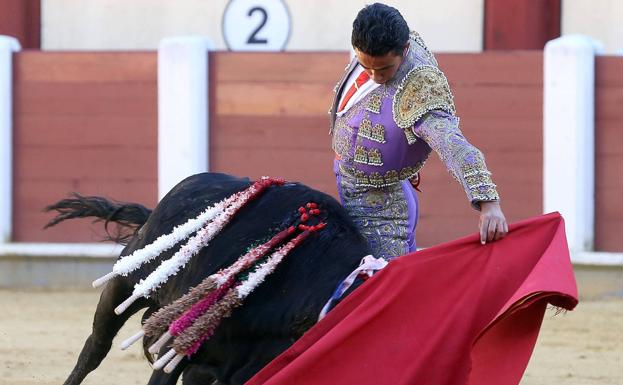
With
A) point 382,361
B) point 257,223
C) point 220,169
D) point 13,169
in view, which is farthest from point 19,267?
point 382,361

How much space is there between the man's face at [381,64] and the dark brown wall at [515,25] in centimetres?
485

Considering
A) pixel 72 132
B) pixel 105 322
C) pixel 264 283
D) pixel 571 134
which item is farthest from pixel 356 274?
pixel 72 132

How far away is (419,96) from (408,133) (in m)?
0.08

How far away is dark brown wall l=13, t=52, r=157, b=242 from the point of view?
654 cm

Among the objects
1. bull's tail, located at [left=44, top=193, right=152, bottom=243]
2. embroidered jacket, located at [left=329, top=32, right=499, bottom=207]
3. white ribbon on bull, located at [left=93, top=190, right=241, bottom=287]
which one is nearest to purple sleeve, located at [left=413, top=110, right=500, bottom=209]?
embroidered jacket, located at [left=329, top=32, right=499, bottom=207]

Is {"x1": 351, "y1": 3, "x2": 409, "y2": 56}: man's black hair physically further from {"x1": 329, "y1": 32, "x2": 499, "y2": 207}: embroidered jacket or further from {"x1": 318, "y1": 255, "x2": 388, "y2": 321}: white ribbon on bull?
{"x1": 318, "y1": 255, "x2": 388, "y2": 321}: white ribbon on bull

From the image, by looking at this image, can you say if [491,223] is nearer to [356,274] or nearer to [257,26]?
[356,274]

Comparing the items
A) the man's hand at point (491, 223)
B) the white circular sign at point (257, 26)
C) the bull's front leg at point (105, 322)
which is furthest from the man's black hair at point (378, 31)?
the white circular sign at point (257, 26)

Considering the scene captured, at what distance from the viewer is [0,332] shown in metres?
5.16

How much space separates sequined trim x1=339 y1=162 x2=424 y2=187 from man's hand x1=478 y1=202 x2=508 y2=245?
0.28 meters

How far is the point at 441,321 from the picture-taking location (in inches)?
96.7

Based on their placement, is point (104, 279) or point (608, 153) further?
point (608, 153)

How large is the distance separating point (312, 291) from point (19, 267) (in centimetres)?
413

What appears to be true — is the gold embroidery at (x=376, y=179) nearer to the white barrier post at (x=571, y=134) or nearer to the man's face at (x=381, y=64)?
the man's face at (x=381, y=64)
